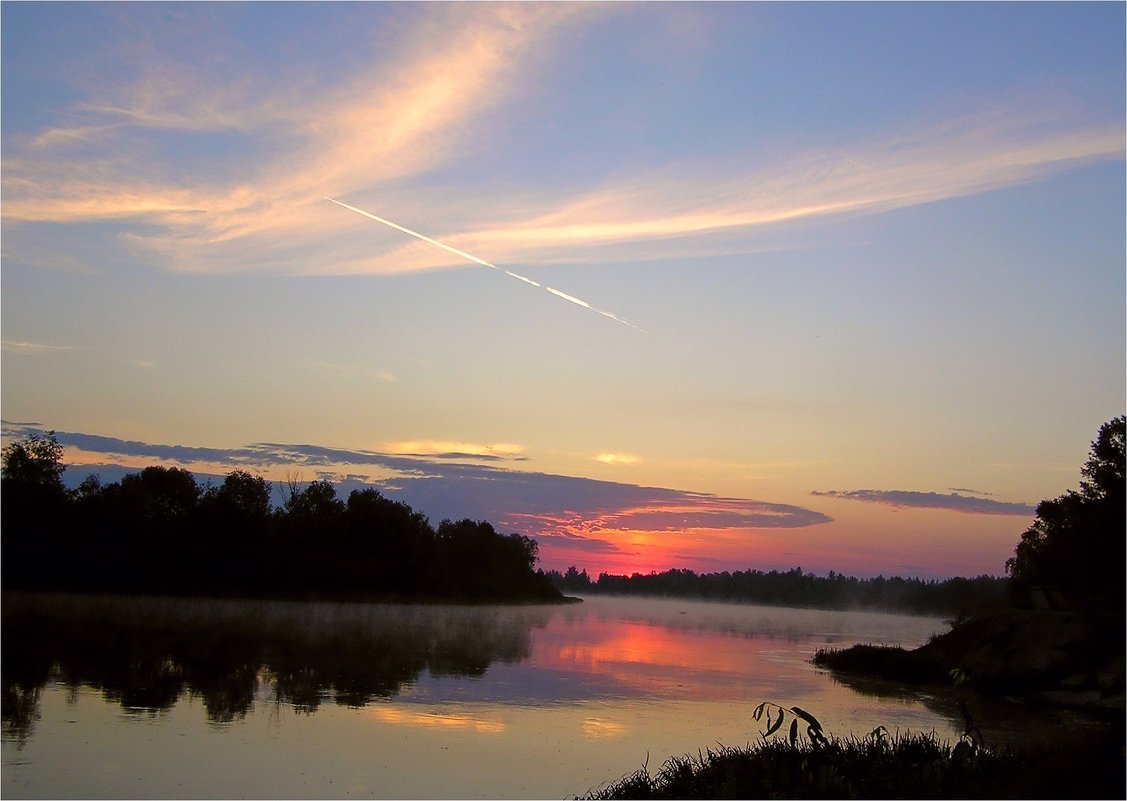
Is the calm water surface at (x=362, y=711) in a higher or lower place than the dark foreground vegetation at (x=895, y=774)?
lower

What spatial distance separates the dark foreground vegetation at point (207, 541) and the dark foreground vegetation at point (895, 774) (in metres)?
64.1

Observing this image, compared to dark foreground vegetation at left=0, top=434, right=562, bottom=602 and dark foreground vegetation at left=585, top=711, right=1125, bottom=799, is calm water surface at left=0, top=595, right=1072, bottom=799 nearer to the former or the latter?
dark foreground vegetation at left=585, top=711, right=1125, bottom=799

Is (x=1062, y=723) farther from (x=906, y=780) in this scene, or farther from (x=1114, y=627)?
(x=906, y=780)

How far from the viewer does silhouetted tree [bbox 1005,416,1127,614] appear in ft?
132

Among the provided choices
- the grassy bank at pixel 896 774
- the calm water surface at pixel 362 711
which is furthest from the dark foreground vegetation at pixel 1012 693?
the calm water surface at pixel 362 711

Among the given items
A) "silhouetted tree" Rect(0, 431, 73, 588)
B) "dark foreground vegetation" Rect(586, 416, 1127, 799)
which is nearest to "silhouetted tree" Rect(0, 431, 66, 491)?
"silhouetted tree" Rect(0, 431, 73, 588)

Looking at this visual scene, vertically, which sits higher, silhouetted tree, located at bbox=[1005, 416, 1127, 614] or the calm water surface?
silhouetted tree, located at bbox=[1005, 416, 1127, 614]

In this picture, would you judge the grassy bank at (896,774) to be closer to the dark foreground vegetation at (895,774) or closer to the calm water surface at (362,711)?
the dark foreground vegetation at (895,774)

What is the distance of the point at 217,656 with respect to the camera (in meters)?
32.3

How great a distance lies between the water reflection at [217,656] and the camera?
23172 mm

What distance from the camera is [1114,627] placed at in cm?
3066

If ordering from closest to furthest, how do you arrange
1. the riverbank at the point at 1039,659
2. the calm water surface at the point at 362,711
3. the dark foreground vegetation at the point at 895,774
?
the dark foreground vegetation at the point at 895,774, the calm water surface at the point at 362,711, the riverbank at the point at 1039,659

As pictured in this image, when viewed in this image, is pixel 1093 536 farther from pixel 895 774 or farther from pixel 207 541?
pixel 207 541

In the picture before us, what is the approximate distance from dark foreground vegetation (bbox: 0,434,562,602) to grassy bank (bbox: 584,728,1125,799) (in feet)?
210
